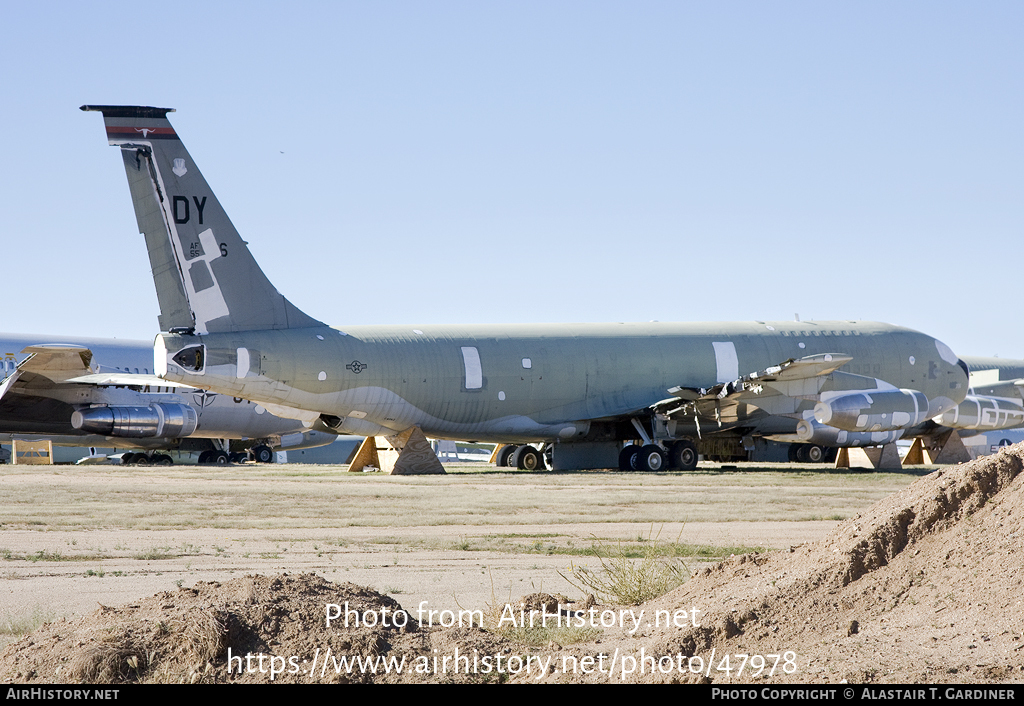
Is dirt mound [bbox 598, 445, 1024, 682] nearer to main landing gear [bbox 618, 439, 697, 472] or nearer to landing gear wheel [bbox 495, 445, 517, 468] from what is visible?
main landing gear [bbox 618, 439, 697, 472]

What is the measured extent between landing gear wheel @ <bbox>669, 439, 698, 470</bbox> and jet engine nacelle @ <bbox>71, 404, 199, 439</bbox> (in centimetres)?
2030

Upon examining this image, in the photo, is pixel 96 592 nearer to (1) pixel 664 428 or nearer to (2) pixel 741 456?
(1) pixel 664 428

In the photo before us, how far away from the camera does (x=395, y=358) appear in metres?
29.5

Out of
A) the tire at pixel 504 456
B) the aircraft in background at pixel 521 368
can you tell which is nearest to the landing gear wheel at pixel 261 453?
the tire at pixel 504 456

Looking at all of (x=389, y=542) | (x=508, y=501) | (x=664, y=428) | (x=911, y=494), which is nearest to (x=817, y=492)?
(x=508, y=501)

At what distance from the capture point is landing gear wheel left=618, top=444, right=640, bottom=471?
107 ft

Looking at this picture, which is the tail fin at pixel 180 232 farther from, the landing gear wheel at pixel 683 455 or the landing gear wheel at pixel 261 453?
the landing gear wheel at pixel 261 453

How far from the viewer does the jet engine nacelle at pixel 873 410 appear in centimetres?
3231

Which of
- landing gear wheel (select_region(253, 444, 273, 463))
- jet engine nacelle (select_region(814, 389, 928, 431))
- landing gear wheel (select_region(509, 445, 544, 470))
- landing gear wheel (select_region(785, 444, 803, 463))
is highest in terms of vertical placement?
jet engine nacelle (select_region(814, 389, 928, 431))

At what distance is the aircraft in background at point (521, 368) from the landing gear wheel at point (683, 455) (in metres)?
0.04

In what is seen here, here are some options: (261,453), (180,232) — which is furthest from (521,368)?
(261,453)

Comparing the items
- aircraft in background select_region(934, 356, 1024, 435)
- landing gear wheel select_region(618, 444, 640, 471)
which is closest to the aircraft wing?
landing gear wheel select_region(618, 444, 640, 471)

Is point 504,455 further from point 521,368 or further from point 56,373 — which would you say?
point 56,373
